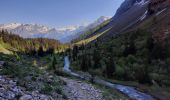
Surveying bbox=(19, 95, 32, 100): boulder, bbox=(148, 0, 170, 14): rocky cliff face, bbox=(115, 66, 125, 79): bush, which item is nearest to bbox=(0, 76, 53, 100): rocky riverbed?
bbox=(19, 95, 32, 100): boulder

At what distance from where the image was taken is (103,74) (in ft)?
246

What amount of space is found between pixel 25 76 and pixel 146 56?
192ft

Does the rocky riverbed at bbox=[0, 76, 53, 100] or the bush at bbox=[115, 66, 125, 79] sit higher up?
the rocky riverbed at bbox=[0, 76, 53, 100]

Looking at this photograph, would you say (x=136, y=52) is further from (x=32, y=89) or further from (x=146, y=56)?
(x=32, y=89)

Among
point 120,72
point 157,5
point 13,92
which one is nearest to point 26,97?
point 13,92

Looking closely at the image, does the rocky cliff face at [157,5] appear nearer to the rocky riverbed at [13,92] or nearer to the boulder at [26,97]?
the rocky riverbed at [13,92]

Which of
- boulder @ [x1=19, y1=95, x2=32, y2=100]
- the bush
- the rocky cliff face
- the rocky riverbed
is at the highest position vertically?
the rocky cliff face

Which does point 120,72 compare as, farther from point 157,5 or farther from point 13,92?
point 157,5

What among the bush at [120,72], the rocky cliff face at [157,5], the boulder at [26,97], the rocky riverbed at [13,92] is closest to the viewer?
the rocky riverbed at [13,92]

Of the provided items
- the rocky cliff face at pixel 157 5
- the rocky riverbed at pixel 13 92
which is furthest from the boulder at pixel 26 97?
the rocky cliff face at pixel 157 5

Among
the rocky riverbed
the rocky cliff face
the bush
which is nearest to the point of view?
the rocky riverbed

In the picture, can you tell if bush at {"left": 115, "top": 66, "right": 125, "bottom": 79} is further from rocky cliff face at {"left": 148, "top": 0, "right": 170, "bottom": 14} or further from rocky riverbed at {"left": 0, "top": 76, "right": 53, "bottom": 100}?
rocky cliff face at {"left": 148, "top": 0, "right": 170, "bottom": 14}

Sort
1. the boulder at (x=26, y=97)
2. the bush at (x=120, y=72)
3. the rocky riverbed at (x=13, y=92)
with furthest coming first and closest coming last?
the bush at (x=120, y=72) → the boulder at (x=26, y=97) → the rocky riverbed at (x=13, y=92)

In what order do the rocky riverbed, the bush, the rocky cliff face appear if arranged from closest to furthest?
1. the rocky riverbed
2. the bush
3. the rocky cliff face
